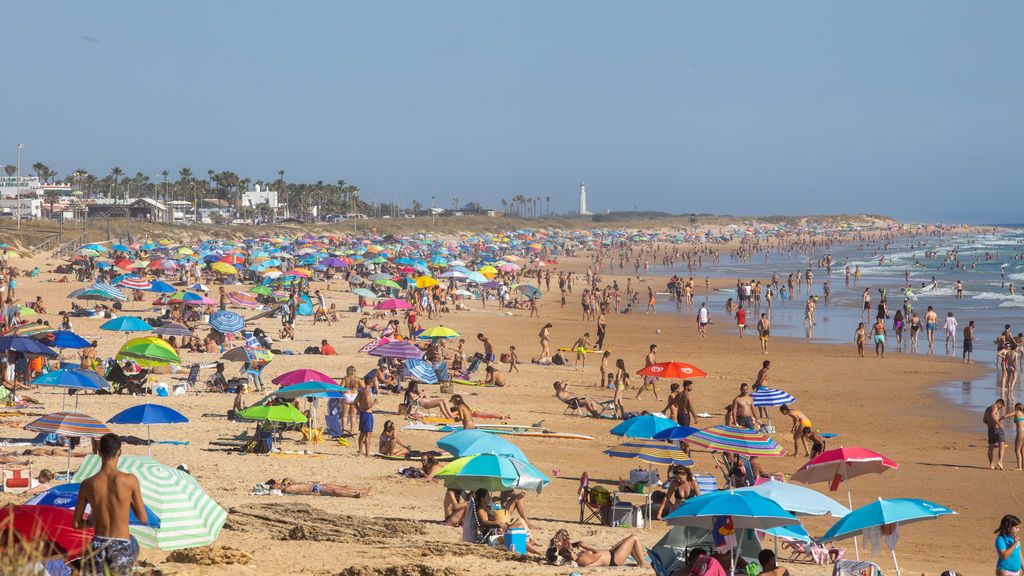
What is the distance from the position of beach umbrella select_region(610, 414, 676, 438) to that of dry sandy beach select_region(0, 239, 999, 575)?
909mm

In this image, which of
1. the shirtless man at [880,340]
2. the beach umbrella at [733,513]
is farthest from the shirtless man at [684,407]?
the shirtless man at [880,340]

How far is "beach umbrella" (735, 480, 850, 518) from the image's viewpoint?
9.09 m

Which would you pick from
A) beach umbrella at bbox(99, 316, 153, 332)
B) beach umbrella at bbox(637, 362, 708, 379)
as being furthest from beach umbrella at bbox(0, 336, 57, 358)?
beach umbrella at bbox(637, 362, 708, 379)

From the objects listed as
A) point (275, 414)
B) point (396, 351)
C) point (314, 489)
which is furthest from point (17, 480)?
point (396, 351)

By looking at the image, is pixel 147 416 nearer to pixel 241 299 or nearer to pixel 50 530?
pixel 50 530

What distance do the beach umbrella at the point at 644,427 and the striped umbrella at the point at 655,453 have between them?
1.12ft

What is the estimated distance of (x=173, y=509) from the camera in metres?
7.36

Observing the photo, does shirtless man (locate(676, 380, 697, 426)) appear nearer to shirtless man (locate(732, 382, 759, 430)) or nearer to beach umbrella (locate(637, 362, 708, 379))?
shirtless man (locate(732, 382, 759, 430))

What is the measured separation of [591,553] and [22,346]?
10869 millimetres

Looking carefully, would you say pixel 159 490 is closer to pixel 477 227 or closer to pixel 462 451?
pixel 462 451

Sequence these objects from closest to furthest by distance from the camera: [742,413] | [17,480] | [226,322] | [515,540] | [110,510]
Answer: [110,510] → [515,540] → [17,480] → [742,413] → [226,322]

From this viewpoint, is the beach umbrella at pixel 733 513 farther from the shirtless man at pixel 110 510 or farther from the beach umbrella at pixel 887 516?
the shirtless man at pixel 110 510

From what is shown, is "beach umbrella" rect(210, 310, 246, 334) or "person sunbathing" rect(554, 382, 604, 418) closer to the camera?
"person sunbathing" rect(554, 382, 604, 418)

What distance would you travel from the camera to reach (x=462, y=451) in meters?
11.4
